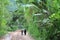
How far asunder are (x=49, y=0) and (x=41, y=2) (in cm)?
65

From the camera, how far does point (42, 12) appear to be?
28.9 feet

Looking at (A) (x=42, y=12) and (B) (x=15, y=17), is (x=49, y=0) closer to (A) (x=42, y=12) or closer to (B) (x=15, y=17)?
(A) (x=42, y=12)

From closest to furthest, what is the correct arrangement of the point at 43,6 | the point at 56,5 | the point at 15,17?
the point at 56,5, the point at 43,6, the point at 15,17

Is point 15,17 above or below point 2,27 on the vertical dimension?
below

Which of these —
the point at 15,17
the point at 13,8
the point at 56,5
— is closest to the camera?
the point at 56,5

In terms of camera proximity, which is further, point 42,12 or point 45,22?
point 42,12

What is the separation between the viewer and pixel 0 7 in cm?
1316

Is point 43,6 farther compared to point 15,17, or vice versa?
point 15,17

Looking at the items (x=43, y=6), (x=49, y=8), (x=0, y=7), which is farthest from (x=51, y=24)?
(x=0, y=7)

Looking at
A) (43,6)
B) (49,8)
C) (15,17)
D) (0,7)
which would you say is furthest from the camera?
(15,17)

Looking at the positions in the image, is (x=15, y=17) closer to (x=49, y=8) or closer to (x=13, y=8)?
(x=13, y=8)

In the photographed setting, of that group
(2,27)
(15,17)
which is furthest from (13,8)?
(2,27)

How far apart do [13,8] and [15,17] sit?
9.19 feet

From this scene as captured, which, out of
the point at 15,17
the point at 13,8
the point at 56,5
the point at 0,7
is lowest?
the point at 15,17
